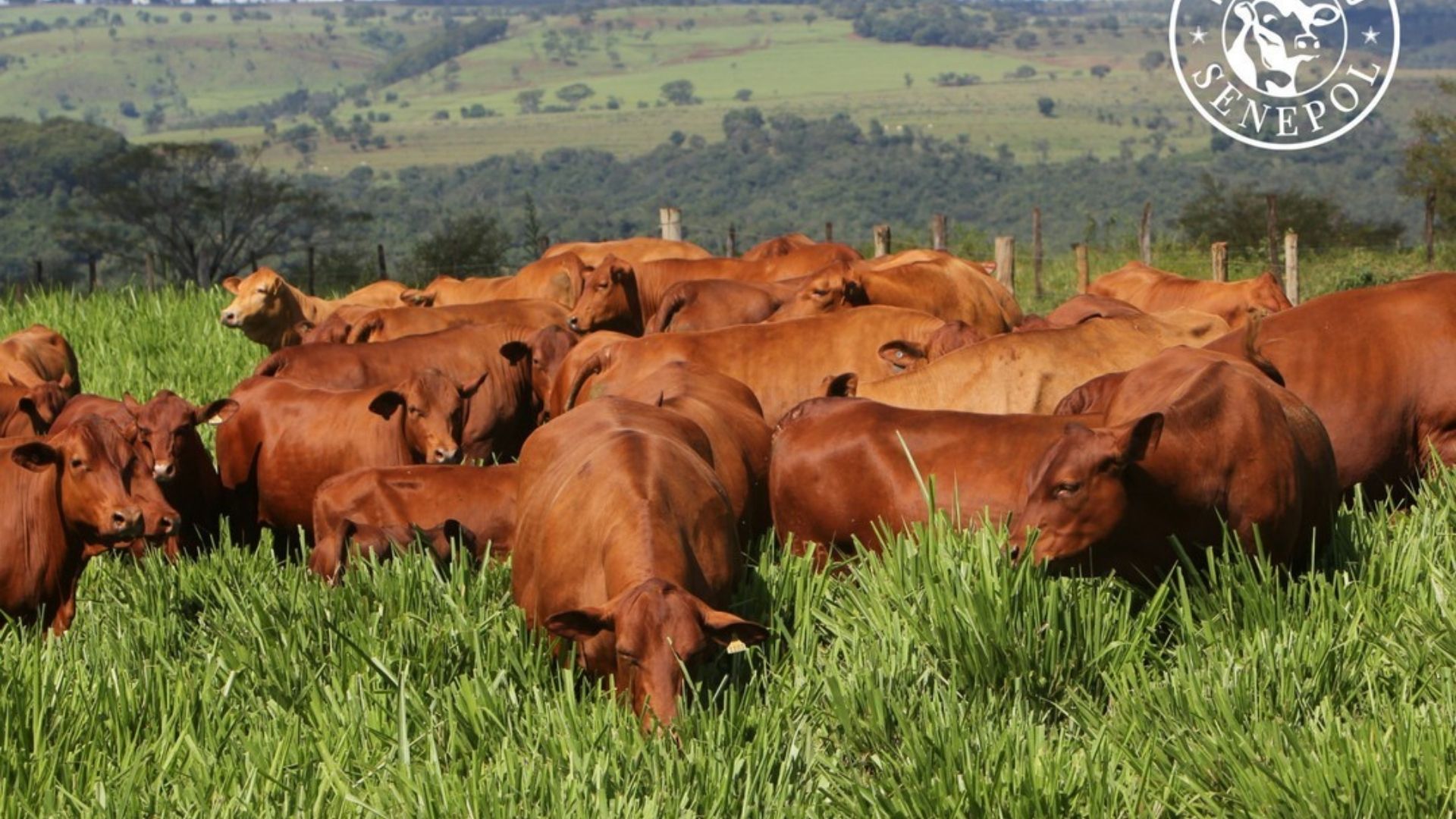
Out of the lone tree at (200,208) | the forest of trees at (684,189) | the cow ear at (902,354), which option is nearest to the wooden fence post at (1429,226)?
the cow ear at (902,354)

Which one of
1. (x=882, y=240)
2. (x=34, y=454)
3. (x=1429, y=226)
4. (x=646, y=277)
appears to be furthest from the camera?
(x=1429, y=226)

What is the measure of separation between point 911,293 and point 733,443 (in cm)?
460

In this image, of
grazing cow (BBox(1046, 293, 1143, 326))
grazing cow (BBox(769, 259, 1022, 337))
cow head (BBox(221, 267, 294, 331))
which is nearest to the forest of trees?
cow head (BBox(221, 267, 294, 331))

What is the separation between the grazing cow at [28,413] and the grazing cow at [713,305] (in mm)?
4359

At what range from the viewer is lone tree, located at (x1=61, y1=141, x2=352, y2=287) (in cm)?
6506

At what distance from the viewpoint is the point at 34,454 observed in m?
8.53

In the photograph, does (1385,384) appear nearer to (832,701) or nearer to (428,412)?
(832,701)

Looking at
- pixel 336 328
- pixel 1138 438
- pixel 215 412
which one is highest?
pixel 1138 438

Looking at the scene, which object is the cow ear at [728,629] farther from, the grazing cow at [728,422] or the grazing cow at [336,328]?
the grazing cow at [336,328]

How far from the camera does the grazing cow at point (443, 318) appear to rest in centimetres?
1467

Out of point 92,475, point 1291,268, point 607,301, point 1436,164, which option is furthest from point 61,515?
point 1436,164

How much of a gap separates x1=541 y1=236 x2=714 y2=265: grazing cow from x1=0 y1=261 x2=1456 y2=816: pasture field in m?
10.3

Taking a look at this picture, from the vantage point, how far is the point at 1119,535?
6.80m

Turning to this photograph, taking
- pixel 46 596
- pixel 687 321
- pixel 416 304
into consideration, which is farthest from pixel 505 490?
pixel 416 304
